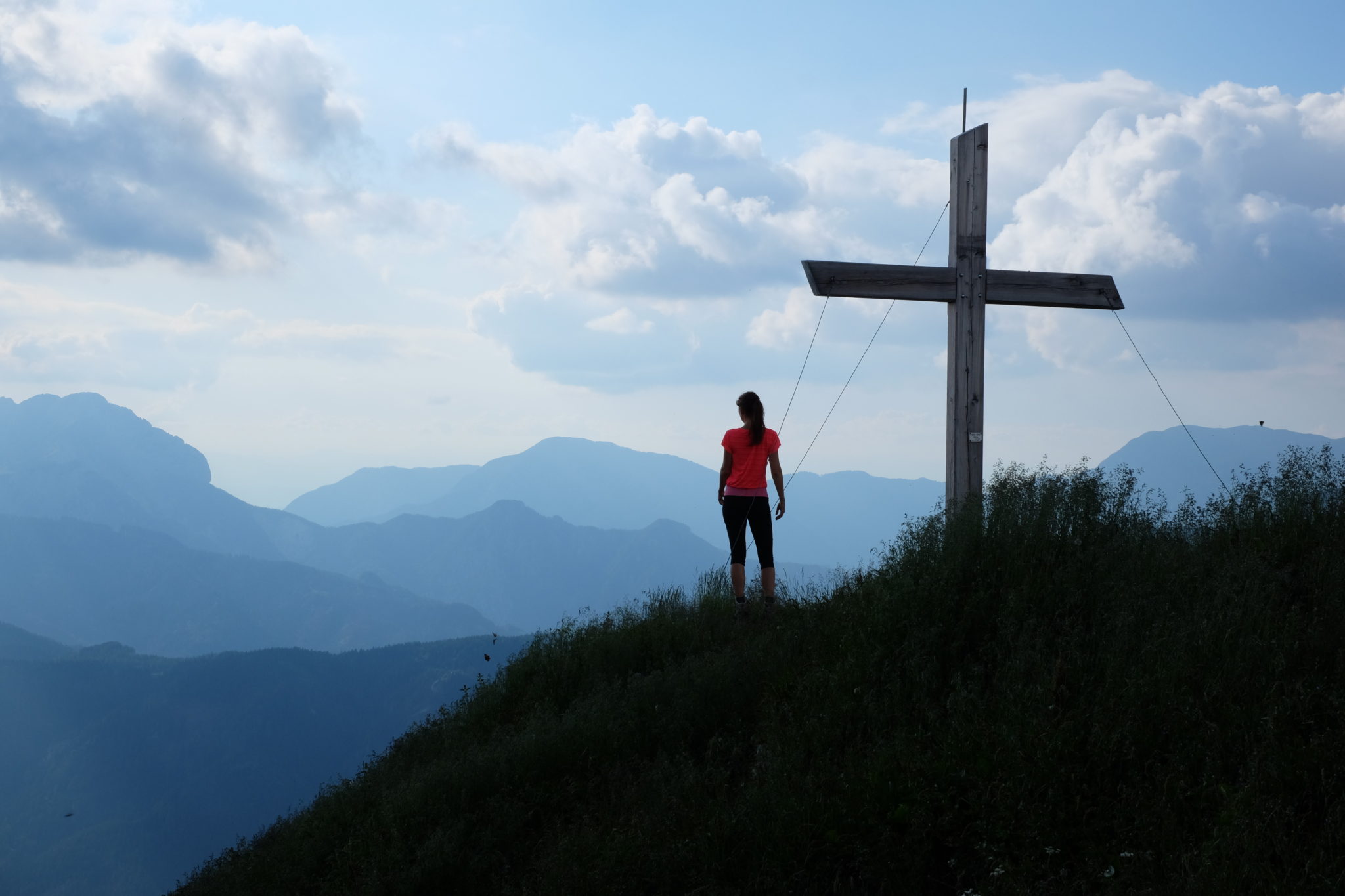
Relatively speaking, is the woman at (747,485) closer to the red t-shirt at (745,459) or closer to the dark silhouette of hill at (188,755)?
the red t-shirt at (745,459)

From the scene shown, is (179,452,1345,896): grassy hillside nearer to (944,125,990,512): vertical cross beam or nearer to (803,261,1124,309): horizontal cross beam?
(944,125,990,512): vertical cross beam

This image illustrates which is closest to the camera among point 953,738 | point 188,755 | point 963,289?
point 953,738

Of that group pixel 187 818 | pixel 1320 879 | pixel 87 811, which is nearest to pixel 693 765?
pixel 1320 879

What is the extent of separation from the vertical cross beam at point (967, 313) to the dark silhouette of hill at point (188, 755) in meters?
137

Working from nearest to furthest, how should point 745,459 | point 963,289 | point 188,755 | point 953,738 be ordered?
point 953,738 < point 745,459 < point 963,289 < point 188,755

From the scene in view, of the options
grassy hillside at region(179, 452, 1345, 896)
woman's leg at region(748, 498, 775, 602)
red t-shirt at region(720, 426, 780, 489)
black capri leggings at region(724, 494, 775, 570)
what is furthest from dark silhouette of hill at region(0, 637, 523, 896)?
grassy hillside at region(179, 452, 1345, 896)

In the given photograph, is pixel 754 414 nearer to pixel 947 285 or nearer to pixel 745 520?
pixel 745 520

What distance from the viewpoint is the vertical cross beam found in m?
8.99

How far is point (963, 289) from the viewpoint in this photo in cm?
905

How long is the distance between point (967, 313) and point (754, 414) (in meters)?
2.31

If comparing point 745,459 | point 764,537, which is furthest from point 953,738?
point 745,459

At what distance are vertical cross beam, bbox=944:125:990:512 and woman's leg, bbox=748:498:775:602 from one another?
5.71 ft

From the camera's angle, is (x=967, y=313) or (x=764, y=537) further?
(x=967, y=313)

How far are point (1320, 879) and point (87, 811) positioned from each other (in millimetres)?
205424
